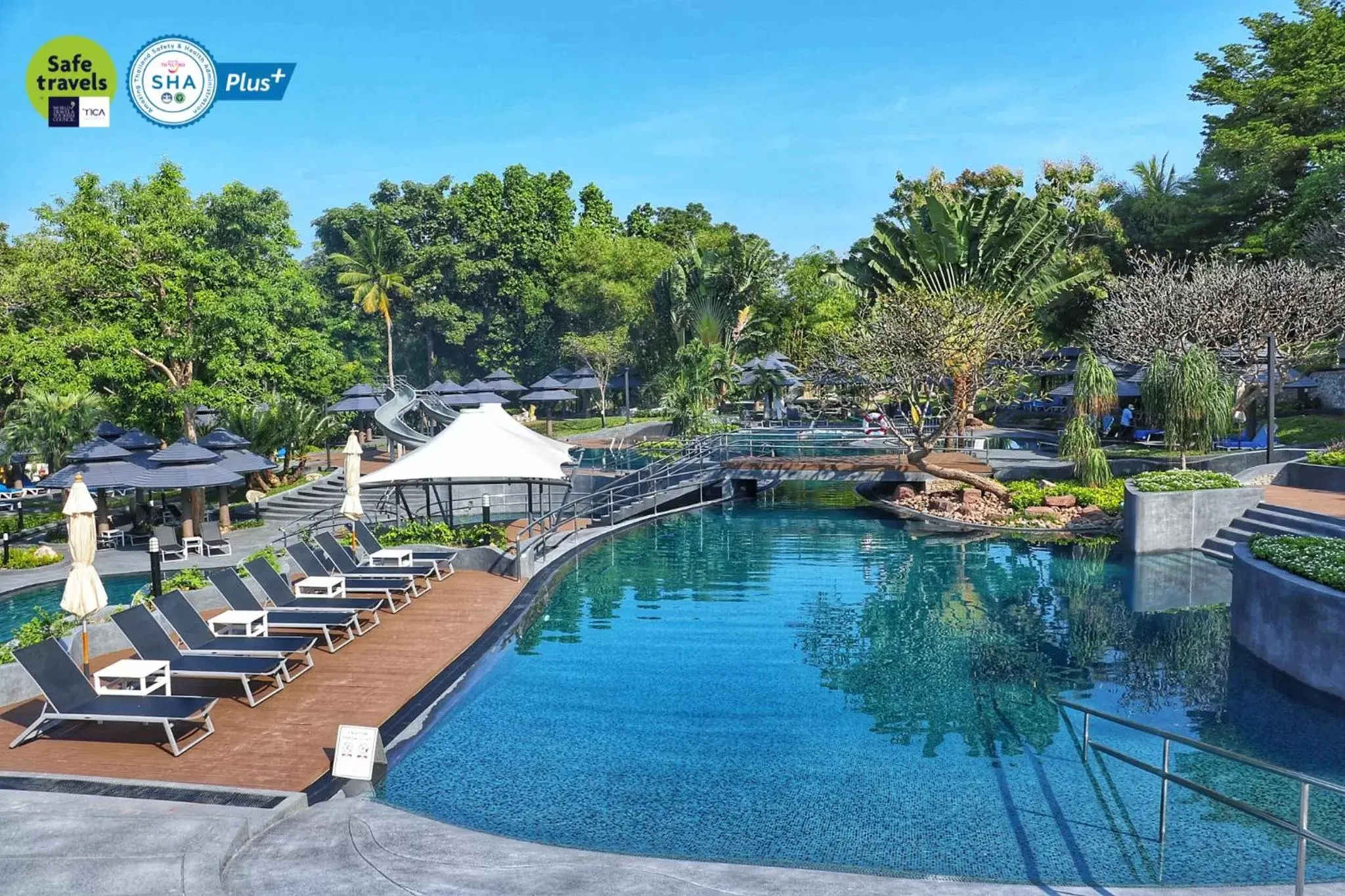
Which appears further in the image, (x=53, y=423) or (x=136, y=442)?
(x=53, y=423)

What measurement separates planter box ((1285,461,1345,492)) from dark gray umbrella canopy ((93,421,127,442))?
29827 millimetres

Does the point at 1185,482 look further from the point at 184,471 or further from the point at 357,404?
the point at 357,404

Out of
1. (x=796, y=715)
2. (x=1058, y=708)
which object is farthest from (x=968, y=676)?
A: (x=796, y=715)

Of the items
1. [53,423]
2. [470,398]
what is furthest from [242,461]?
[470,398]

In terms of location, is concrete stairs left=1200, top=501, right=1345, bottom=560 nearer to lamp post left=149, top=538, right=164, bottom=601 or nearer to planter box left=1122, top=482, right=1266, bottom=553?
planter box left=1122, top=482, right=1266, bottom=553

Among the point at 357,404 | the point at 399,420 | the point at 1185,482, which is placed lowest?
the point at 1185,482

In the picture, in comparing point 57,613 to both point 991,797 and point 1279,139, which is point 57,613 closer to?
point 991,797

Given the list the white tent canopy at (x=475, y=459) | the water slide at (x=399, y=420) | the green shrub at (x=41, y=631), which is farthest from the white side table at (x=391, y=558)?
the water slide at (x=399, y=420)

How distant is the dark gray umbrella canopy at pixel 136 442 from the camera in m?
23.2

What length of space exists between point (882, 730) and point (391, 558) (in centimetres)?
1005

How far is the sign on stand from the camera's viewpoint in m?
8.34

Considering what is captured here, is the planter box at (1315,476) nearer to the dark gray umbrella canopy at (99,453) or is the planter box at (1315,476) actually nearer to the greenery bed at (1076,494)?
the greenery bed at (1076,494)

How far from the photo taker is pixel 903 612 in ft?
51.8

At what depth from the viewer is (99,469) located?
20312mm
